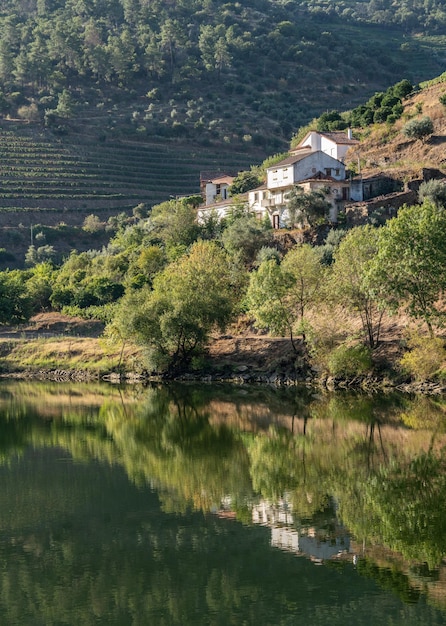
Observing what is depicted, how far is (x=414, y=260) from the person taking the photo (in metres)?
61.0

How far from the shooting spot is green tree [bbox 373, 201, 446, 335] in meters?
61.1

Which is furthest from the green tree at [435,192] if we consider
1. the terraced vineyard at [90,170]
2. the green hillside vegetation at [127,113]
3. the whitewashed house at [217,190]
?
the terraced vineyard at [90,170]

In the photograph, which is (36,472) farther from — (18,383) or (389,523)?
(18,383)

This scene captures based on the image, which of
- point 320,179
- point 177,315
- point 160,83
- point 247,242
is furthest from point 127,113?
point 177,315

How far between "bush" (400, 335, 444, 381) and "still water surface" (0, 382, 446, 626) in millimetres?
Result: 4834

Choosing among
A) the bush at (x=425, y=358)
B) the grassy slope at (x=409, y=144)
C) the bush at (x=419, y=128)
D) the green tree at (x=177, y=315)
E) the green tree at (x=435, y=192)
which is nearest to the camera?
the bush at (x=425, y=358)

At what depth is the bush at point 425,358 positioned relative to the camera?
6025cm

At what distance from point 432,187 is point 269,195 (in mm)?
20075

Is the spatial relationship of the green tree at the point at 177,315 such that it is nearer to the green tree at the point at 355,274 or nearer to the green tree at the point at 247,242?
the green tree at the point at 247,242

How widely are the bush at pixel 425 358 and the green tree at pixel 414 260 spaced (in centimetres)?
168

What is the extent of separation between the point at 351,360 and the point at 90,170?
89.3 meters

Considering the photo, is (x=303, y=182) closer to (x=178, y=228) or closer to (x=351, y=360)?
(x=178, y=228)

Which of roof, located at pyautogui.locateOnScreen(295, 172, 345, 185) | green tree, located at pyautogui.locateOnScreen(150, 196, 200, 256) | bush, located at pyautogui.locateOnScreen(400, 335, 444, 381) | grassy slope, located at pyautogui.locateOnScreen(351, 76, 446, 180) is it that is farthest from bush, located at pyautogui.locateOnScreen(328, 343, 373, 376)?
green tree, located at pyautogui.locateOnScreen(150, 196, 200, 256)

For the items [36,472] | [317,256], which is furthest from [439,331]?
[36,472]
